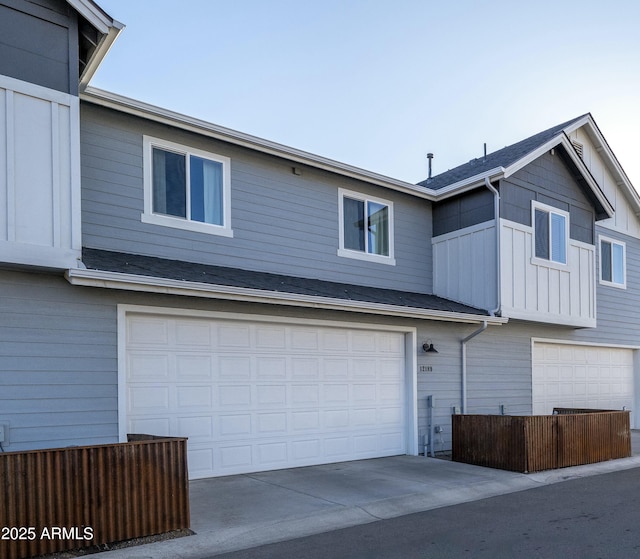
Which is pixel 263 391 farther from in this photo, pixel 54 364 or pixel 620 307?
pixel 620 307

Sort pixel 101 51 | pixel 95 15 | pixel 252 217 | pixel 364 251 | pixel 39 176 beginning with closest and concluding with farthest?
pixel 39 176, pixel 95 15, pixel 101 51, pixel 252 217, pixel 364 251

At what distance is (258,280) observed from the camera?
9.41 metres

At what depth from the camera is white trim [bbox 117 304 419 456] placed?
306 inches

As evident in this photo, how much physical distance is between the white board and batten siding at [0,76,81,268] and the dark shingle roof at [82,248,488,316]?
0.56m

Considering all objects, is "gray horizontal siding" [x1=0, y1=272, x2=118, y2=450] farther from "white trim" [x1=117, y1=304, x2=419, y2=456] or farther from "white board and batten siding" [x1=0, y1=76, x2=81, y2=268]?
→ "white board and batten siding" [x1=0, y1=76, x2=81, y2=268]

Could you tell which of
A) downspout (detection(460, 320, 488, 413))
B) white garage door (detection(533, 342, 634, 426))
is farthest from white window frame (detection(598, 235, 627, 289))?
downspout (detection(460, 320, 488, 413))

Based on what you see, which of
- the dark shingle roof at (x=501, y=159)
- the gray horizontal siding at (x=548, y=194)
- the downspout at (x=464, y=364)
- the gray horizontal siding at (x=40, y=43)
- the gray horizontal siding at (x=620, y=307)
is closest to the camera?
the gray horizontal siding at (x=40, y=43)

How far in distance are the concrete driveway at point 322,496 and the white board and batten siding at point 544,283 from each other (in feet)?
11.3

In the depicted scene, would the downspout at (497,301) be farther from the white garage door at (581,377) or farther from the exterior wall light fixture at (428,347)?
the white garage door at (581,377)

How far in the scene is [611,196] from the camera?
1636 centimetres

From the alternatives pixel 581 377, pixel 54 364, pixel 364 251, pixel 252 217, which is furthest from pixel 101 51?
pixel 581 377

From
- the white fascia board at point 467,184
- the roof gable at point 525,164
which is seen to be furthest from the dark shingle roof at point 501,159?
the white fascia board at point 467,184

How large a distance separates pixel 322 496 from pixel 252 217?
4812 millimetres

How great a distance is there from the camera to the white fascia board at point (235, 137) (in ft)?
28.5
